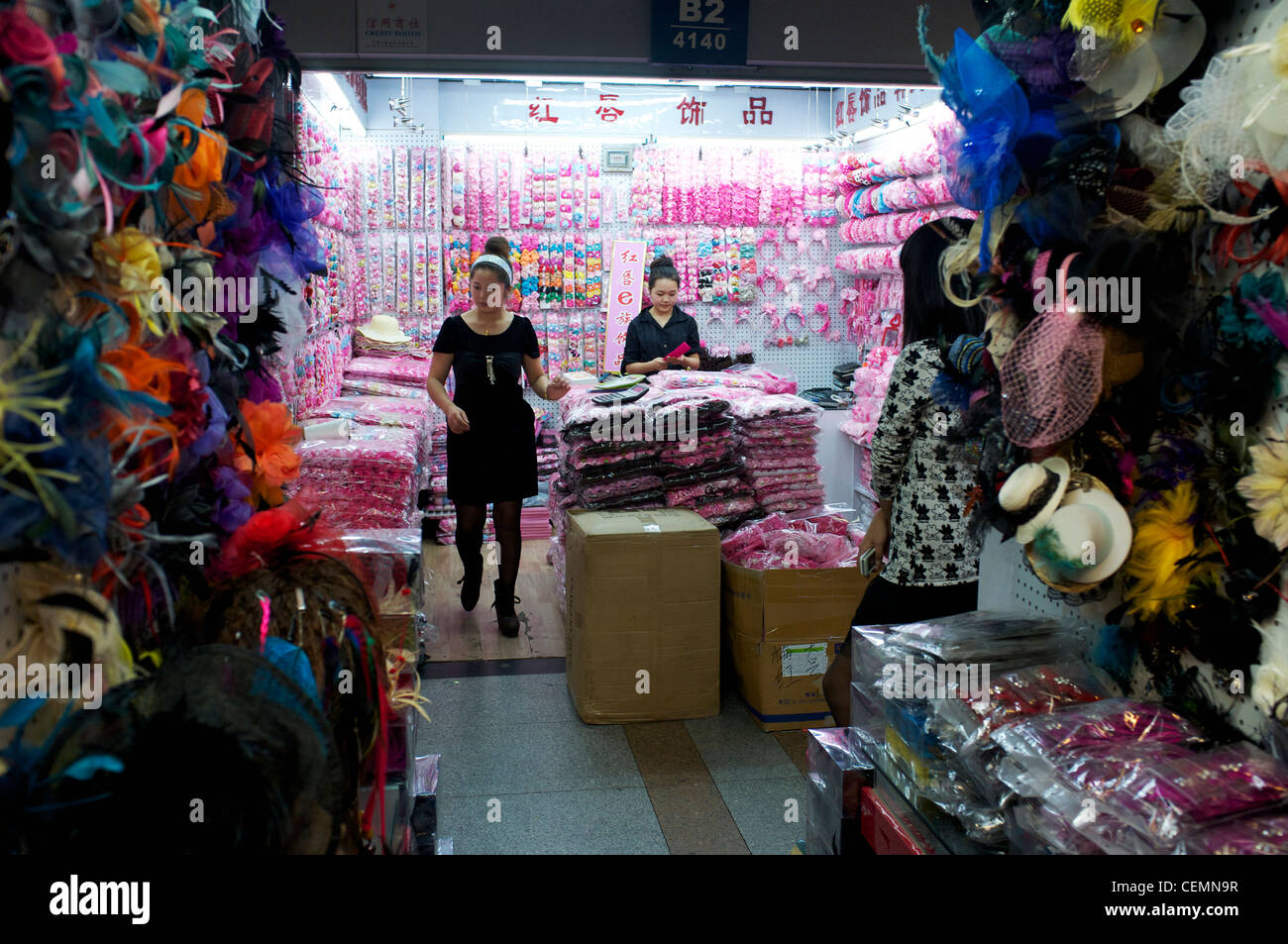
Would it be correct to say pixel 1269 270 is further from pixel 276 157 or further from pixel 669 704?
pixel 669 704

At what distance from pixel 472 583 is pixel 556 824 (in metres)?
2.12

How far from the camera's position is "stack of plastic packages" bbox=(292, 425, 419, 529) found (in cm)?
487

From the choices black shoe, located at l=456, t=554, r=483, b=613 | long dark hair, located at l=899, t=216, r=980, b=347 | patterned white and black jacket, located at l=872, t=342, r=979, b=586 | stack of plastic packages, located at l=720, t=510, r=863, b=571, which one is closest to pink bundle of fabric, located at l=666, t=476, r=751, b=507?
stack of plastic packages, located at l=720, t=510, r=863, b=571

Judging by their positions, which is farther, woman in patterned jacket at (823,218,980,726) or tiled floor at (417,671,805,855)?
tiled floor at (417,671,805,855)

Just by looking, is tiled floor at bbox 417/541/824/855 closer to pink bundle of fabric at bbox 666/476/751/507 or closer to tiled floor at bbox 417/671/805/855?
tiled floor at bbox 417/671/805/855

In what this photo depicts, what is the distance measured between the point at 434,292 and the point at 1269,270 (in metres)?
6.94

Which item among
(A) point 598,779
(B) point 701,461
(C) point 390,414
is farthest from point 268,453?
(C) point 390,414

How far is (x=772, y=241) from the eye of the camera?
27.0ft

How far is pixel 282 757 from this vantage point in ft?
3.56

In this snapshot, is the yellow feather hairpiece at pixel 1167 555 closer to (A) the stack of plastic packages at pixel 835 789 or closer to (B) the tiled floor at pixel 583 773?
A: (A) the stack of plastic packages at pixel 835 789

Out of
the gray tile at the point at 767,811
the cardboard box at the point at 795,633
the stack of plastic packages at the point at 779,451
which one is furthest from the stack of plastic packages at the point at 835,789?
the stack of plastic packages at the point at 779,451

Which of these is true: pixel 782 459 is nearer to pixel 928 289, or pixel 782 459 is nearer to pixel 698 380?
pixel 698 380

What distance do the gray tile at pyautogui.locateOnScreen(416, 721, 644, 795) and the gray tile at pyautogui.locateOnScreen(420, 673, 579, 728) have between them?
67mm

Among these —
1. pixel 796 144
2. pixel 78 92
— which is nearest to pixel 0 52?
pixel 78 92
